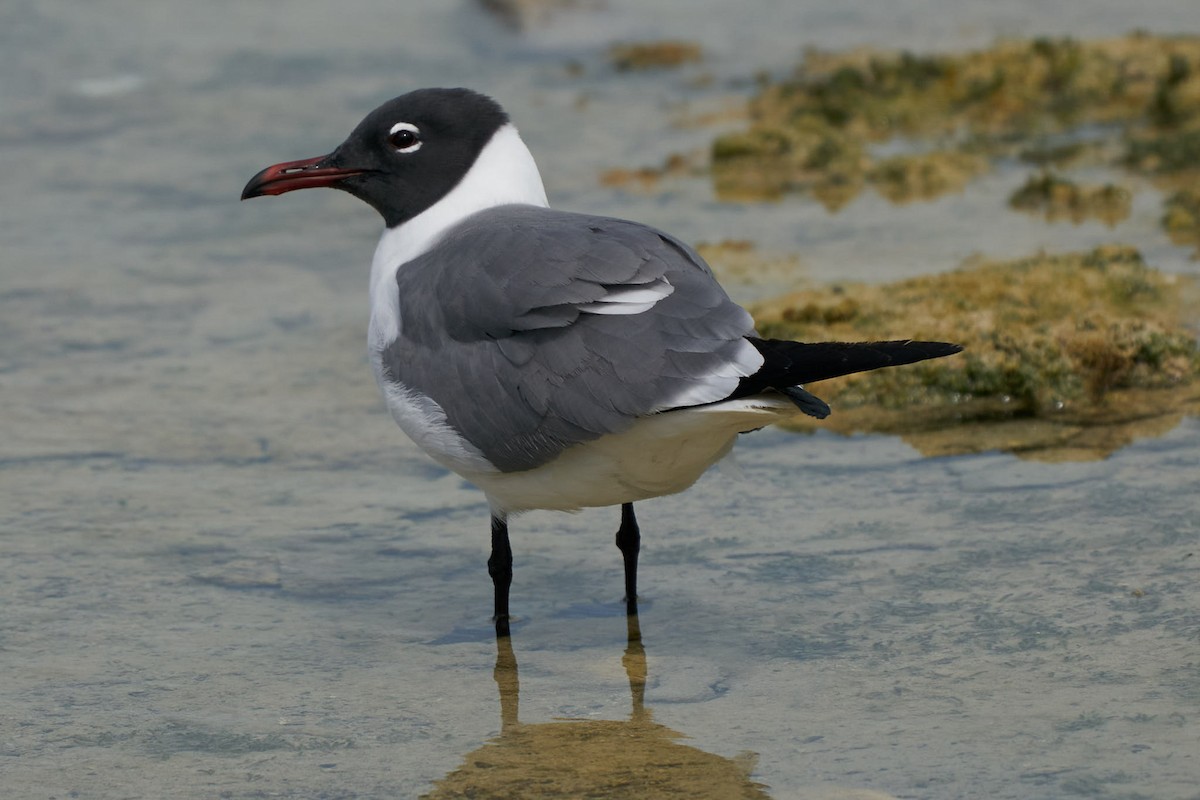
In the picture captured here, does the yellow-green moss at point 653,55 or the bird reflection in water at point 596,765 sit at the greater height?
the yellow-green moss at point 653,55

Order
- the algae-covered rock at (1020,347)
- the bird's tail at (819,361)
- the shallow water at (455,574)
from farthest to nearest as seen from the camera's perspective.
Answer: the algae-covered rock at (1020,347) → the shallow water at (455,574) → the bird's tail at (819,361)

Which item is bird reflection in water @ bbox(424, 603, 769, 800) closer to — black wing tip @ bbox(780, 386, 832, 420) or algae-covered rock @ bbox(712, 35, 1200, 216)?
black wing tip @ bbox(780, 386, 832, 420)

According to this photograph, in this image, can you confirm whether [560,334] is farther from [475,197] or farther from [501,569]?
[475,197]

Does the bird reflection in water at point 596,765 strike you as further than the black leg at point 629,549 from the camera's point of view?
No

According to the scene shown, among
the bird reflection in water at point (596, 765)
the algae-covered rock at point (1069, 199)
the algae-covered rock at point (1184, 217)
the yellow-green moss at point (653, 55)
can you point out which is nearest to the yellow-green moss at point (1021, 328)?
the algae-covered rock at point (1184, 217)

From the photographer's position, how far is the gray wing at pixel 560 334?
167 inches

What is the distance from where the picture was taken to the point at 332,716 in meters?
4.40

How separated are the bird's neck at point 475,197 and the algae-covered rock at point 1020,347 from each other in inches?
68.7

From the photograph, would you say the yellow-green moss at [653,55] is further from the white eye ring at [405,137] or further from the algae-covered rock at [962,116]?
the white eye ring at [405,137]

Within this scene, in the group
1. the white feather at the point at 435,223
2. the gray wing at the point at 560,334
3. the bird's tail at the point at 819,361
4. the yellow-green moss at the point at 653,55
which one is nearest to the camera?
the bird's tail at the point at 819,361

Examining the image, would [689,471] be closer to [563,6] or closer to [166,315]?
[166,315]

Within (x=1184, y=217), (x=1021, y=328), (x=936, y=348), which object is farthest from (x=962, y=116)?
(x=936, y=348)

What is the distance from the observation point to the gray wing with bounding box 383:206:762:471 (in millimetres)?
4250

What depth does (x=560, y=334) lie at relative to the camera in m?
4.47
